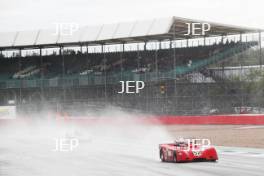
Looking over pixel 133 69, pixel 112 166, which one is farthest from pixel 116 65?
pixel 112 166

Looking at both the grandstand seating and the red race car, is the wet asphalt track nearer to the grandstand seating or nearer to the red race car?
the red race car

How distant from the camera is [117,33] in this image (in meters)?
53.8

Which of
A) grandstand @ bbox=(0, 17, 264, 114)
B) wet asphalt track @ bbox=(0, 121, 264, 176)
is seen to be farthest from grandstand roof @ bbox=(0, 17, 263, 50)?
wet asphalt track @ bbox=(0, 121, 264, 176)

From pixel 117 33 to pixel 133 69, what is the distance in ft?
25.7

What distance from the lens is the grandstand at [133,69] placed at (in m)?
49.5

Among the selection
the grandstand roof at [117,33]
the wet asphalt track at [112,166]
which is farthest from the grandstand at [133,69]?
the wet asphalt track at [112,166]

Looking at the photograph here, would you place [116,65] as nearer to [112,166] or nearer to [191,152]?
[191,152]

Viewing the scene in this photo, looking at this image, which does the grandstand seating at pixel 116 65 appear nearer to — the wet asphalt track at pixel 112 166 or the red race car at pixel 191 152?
the wet asphalt track at pixel 112 166

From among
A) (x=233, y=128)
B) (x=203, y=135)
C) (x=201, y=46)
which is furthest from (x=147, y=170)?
(x=201, y=46)

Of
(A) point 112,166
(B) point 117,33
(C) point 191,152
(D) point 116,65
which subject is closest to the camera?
(A) point 112,166

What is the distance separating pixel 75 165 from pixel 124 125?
27.6 meters

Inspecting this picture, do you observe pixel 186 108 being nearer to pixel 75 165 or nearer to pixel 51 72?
pixel 51 72

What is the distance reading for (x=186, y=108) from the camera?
1897 inches

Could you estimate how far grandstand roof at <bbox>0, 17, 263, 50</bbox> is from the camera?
165 ft
